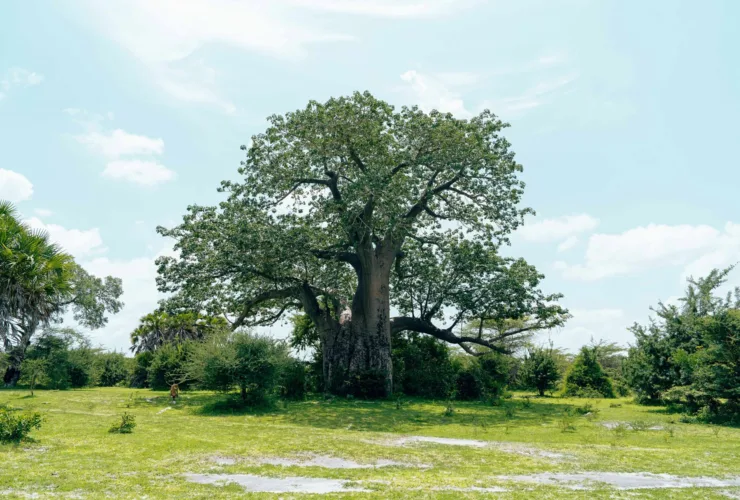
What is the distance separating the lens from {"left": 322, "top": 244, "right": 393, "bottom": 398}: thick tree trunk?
74.4 ft

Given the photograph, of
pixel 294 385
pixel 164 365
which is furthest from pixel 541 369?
pixel 164 365

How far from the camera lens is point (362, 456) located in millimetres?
9031

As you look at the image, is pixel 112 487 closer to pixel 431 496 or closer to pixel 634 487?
pixel 431 496

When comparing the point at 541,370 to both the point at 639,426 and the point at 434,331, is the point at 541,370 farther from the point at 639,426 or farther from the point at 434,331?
the point at 639,426

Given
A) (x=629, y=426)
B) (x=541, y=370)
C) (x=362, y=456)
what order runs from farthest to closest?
(x=541, y=370)
(x=629, y=426)
(x=362, y=456)

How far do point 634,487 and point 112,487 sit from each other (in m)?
6.21

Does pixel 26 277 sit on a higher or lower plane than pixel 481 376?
higher

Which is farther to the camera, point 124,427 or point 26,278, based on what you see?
point 26,278

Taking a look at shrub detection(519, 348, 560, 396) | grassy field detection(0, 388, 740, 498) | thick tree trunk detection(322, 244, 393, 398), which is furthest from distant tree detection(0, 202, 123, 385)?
shrub detection(519, 348, 560, 396)

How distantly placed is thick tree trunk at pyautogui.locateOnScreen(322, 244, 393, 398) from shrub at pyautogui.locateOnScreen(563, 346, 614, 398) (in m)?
10.3

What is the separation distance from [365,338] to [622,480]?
16050mm

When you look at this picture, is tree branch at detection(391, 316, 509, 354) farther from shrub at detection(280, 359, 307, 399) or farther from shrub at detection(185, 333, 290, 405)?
shrub at detection(185, 333, 290, 405)

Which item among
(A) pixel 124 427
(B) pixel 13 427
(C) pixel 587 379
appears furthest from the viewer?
(C) pixel 587 379

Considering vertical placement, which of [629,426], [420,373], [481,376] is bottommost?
[629,426]
